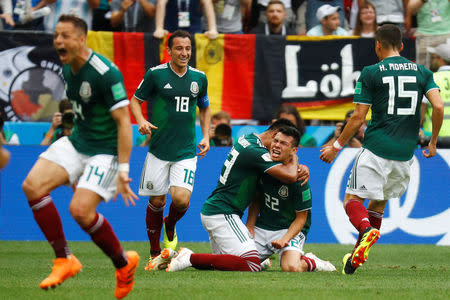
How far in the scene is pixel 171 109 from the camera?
8836 millimetres

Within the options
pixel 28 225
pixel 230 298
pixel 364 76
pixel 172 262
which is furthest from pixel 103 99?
pixel 28 225

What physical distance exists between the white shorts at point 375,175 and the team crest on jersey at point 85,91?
10.3ft

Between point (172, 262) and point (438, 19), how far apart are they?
7963 millimetres

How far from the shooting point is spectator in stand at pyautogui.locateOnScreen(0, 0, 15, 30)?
44.3 feet

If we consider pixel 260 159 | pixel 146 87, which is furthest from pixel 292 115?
pixel 260 159

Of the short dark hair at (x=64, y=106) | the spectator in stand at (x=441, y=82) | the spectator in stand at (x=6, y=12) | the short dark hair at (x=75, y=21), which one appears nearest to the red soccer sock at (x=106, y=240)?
the short dark hair at (x=75, y=21)

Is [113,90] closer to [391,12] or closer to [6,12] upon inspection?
[6,12]

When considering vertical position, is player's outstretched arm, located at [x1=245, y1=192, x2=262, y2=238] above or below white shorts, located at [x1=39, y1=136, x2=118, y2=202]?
below

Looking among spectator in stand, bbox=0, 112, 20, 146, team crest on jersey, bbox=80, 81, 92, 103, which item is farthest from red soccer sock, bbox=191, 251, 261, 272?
spectator in stand, bbox=0, 112, 20, 146

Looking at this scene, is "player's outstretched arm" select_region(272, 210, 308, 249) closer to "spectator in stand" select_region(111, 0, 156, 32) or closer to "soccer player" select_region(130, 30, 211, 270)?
"soccer player" select_region(130, 30, 211, 270)

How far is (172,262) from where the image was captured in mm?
8023

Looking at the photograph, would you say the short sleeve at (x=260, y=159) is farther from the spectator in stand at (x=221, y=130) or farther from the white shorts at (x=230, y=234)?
the spectator in stand at (x=221, y=130)

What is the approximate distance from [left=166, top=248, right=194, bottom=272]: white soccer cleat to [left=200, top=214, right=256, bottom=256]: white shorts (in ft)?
1.22

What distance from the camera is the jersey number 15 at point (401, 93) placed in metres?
8.02
